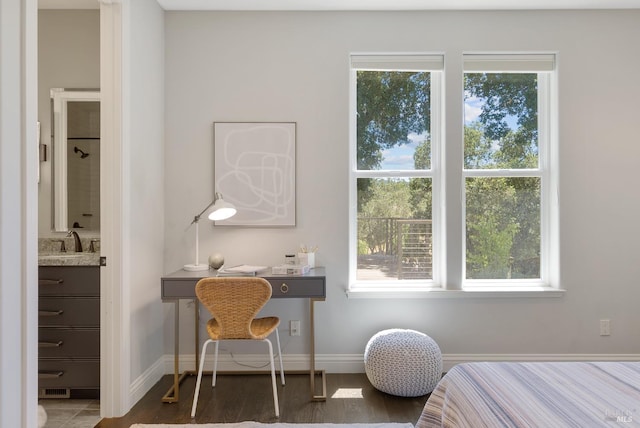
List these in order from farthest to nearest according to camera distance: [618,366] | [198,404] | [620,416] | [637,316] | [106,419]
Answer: [637,316] < [198,404] < [106,419] < [618,366] < [620,416]

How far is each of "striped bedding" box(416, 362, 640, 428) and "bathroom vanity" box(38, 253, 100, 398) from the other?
81.1 inches

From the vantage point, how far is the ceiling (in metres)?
3.04

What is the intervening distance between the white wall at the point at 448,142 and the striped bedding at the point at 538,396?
4.91 feet

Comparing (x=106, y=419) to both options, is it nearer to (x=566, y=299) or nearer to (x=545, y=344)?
(x=545, y=344)

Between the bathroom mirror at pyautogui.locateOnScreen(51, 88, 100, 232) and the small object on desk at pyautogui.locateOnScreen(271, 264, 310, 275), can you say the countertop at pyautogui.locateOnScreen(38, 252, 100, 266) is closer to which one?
the bathroom mirror at pyautogui.locateOnScreen(51, 88, 100, 232)

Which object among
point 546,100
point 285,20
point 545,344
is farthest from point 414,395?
point 285,20

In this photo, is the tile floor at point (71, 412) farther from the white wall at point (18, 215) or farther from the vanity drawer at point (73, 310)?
the white wall at point (18, 215)

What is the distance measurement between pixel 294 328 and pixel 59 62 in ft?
8.64

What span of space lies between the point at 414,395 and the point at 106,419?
187cm

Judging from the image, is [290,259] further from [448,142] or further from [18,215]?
[18,215]

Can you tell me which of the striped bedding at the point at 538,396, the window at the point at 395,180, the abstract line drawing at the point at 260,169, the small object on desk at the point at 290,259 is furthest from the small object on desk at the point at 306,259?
the striped bedding at the point at 538,396

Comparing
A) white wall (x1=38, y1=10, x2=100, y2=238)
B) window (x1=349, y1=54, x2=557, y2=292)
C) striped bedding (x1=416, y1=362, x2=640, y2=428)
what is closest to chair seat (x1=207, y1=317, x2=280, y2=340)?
window (x1=349, y1=54, x2=557, y2=292)

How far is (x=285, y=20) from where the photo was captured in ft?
10.4

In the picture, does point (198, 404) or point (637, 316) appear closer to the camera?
point (198, 404)
